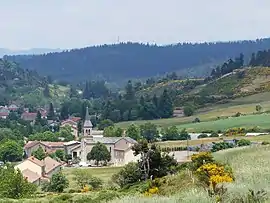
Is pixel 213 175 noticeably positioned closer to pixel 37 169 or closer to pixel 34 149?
pixel 37 169

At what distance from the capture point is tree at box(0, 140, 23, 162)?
76412mm

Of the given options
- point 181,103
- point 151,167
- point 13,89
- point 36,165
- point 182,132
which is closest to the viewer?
point 151,167

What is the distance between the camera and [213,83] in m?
147

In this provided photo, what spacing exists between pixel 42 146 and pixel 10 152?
694cm

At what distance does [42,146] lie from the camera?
274 feet

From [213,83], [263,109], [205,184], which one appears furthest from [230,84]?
[205,184]

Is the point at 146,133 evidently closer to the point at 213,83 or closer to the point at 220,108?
the point at 220,108

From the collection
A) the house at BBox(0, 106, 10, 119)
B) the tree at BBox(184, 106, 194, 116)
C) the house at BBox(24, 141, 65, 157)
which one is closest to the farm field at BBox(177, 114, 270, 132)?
the tree at BBox(184, 106, 194, 116)

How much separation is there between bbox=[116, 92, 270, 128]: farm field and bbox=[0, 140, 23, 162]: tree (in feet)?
95.4

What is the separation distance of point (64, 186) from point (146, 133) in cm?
4136

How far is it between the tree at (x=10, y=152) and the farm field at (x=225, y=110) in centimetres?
2908

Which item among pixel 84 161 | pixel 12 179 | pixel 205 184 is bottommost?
pixel 84 161

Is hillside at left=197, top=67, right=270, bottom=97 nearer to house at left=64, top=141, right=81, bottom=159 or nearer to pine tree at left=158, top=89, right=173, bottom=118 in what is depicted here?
pine tree at left=158, top=89, right=173, bottom=118

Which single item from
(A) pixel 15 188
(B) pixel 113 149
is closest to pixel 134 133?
(B) pixel 113 149
